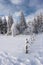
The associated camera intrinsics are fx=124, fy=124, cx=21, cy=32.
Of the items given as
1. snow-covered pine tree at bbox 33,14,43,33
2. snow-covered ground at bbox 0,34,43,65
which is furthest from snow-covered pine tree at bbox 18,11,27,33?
snow-covered ground at bbox 0,34,43,65

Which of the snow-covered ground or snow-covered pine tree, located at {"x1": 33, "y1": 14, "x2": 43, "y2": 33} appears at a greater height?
snow-covered pine tree, located at {"x1": 33, "y1": 14, "x2": 43, "y2": 33}

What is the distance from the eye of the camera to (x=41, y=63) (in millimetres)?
2395

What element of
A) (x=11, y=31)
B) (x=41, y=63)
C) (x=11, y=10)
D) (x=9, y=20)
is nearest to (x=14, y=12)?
(x=11, y=10)

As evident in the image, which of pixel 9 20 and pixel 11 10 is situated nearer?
pixel 11 10

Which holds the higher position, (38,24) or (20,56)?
(38,24)

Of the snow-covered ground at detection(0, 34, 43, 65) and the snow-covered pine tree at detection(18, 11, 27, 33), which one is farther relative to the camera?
the snow-covered pine tree at detection(18, 11, 27, 33)

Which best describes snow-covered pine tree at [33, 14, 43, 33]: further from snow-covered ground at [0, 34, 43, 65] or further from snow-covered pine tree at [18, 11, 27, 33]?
snow-covered ground at [0, 34, 43, 65]

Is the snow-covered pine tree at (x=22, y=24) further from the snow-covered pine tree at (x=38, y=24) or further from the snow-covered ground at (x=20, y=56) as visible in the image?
the snow-covered ground at (x=20, y=56)

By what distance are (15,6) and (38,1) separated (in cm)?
148

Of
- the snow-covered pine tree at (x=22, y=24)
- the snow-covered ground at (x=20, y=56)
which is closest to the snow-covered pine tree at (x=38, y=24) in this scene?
the snow-covered pine tree at (x=22, y=24)

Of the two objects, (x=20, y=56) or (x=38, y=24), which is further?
(x=38, y=24)

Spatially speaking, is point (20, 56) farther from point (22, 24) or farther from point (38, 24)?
point (38, 24)

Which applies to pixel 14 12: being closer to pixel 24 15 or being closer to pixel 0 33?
pixel 24 15

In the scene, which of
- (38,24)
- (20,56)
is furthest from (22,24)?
(20,56)
